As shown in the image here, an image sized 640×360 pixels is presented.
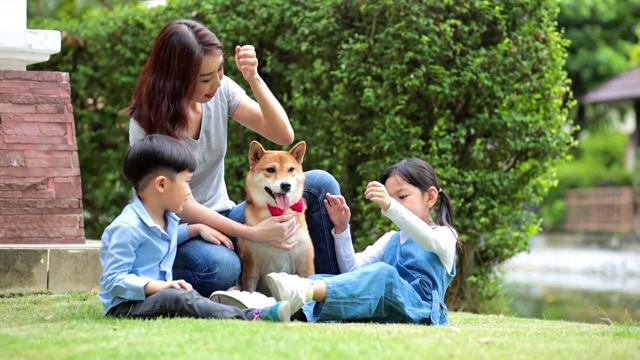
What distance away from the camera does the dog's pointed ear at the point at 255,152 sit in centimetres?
506

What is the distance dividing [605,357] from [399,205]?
4.13 feet

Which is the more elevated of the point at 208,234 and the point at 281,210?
the point at 281,210

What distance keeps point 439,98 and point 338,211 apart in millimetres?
2641

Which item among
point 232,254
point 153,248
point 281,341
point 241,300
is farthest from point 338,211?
point 281,341

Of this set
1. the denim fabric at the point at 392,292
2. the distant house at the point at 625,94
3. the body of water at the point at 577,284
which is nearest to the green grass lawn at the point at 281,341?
the denim fabric at the point at 392,292

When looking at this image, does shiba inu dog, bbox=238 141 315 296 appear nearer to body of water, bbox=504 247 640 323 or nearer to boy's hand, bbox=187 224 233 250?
boy's hand, bbox=187 224 233 250

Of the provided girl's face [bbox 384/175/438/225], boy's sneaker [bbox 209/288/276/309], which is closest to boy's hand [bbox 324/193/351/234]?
girl's face [bbox 384/175/438/225]

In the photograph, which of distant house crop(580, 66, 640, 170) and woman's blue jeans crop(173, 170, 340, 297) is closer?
woman's blue jeans crop(173, 170, 340, 297)

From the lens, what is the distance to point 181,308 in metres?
4.37

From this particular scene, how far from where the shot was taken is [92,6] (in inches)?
755

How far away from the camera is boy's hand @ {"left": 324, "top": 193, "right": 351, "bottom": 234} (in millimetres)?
5086

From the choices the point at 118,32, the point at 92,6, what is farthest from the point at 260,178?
the point at 92,6

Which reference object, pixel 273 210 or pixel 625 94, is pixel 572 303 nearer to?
pixel 273 210

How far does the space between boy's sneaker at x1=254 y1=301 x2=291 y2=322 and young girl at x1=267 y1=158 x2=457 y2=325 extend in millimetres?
54
